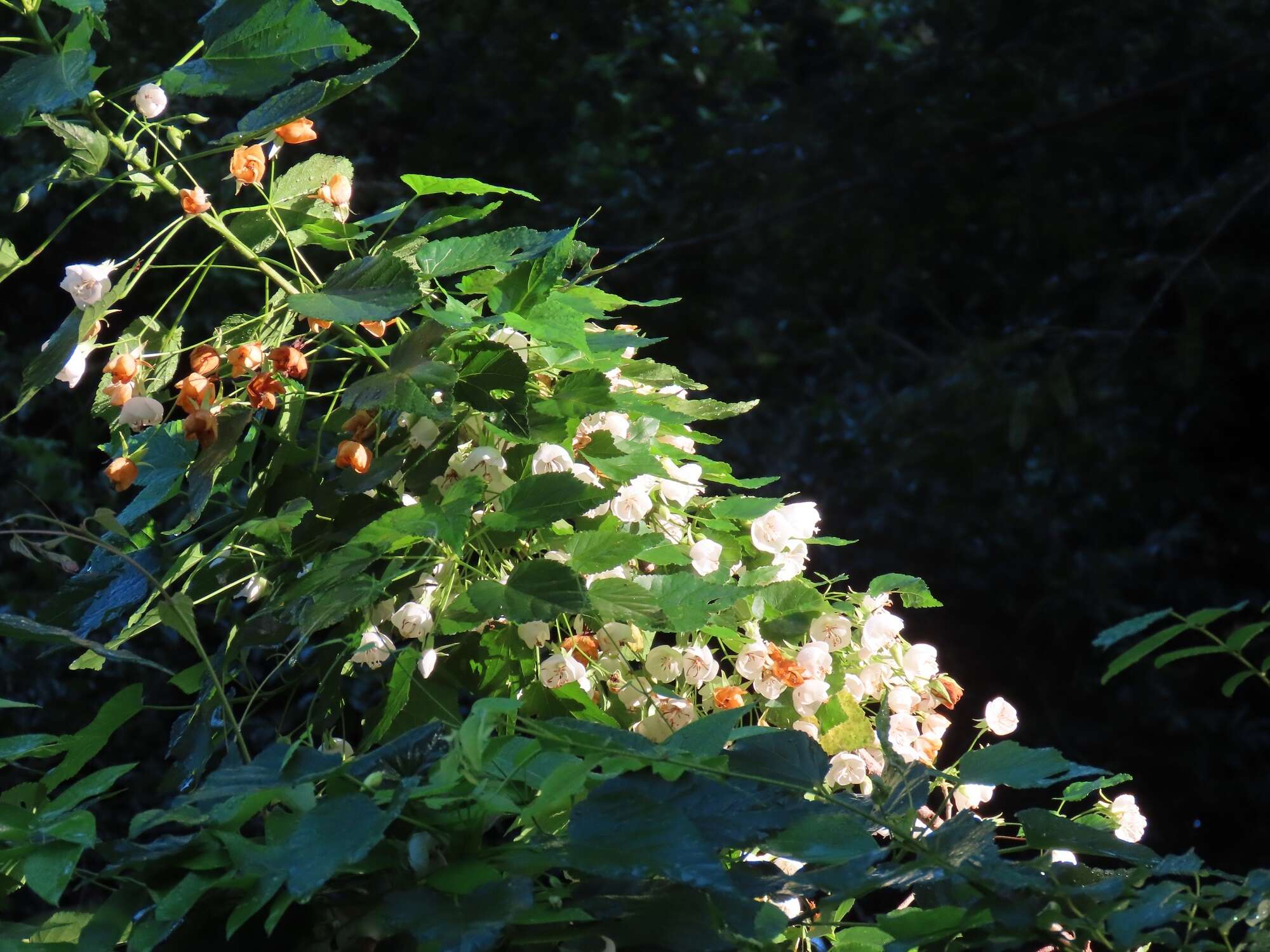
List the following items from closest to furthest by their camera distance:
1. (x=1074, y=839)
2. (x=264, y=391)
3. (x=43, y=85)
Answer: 1. (x=1074, y=839)
2. (x=43, y=85)
3. (x=264, y=391)

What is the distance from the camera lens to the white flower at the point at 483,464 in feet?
2.35

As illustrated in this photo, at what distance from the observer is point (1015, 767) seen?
0.51 m

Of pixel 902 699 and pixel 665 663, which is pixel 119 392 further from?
pixel 902 699

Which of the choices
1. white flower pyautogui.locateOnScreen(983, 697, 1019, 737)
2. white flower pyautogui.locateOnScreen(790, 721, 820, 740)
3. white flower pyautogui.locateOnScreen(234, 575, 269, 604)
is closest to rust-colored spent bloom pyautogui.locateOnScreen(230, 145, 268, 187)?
white flower pyautogui.locateOnScreen(234, 575, 269, 604)

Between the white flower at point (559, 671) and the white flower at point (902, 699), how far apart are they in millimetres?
208

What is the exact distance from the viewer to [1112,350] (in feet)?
11.2

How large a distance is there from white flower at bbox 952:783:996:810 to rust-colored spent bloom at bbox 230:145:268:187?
0.52 metres

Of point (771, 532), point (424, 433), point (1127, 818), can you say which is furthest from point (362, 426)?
point (1127, 818)

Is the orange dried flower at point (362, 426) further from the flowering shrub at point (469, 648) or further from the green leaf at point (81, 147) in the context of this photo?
the green leaf at point (81, 147)

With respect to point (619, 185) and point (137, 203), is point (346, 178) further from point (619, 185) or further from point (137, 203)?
point (619, 185)

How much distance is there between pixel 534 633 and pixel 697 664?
0.32 feet

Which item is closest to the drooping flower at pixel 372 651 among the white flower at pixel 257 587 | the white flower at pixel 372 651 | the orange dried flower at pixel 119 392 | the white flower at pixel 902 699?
the white flower at pixel 372 651

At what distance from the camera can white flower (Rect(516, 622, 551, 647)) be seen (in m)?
0.70

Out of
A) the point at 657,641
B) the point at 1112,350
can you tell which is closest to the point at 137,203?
the point at 1112,350
